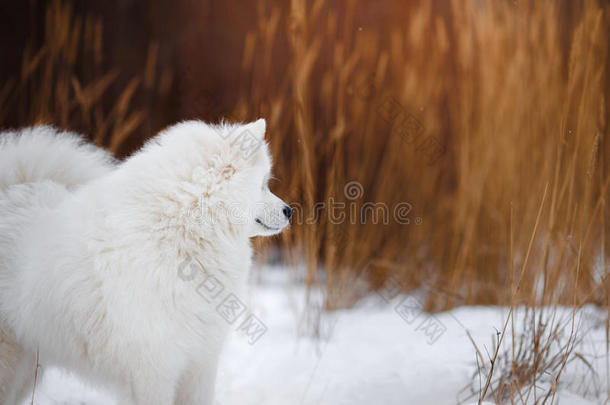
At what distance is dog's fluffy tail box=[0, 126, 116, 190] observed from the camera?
166cm

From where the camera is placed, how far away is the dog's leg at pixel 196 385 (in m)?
1.54

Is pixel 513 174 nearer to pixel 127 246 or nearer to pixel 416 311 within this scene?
pixel 416 311

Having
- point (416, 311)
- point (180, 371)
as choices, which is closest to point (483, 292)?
point (416, 311)

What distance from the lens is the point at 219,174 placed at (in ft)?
4.85

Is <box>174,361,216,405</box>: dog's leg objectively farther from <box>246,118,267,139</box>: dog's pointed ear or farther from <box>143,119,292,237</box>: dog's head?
<box>246,118,267,139</box>: dog's pointed ear

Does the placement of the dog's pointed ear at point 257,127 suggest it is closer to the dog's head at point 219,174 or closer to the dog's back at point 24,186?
the dog's head at point 219,174

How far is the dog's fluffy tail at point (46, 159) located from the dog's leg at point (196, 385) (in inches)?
32.4

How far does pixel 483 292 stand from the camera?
9.14 ft

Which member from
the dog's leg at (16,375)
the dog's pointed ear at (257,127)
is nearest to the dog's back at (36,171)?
the dog's leg at (16,375)

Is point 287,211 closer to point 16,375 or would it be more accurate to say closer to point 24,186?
point 24,186

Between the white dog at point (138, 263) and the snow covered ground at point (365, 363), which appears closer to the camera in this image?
the white dog at point (138, 263)

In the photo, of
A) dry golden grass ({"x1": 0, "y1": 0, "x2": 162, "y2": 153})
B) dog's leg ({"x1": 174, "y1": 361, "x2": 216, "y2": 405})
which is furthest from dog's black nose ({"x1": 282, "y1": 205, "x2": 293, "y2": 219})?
dry golden grass ({"x1": 0, "y1": 0, "x2": 162, "y2": 153})

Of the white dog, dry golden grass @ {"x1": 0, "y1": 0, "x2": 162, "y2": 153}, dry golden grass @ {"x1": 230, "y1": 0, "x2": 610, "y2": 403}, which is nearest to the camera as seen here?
the white dog

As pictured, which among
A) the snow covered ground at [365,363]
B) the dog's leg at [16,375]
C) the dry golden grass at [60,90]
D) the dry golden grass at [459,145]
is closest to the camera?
the dog's leg at [16,375]
